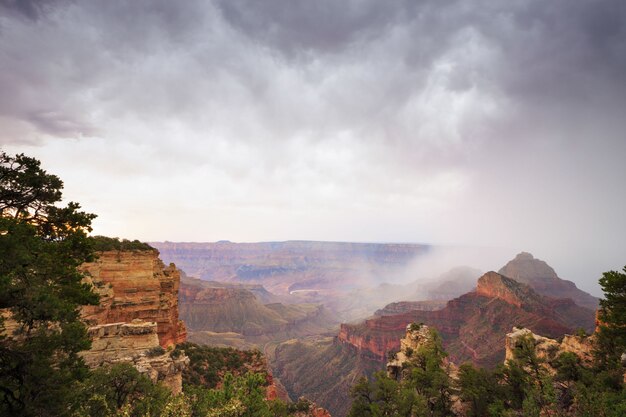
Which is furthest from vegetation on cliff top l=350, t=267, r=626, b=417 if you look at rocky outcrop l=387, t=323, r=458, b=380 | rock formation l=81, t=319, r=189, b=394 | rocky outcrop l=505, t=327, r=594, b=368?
rock formation l=81, t=319, r=189, b=394

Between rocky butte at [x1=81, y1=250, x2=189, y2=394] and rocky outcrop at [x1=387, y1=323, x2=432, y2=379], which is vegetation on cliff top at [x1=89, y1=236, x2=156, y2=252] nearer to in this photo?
rocky butte at [x1=81, y1=250, x2=189, y2=394]

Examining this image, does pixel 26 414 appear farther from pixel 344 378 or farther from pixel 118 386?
pixel 344 378

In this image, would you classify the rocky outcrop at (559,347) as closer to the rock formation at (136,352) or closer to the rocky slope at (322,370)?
the rock formation at (136,352)

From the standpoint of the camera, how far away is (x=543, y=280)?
554 feet

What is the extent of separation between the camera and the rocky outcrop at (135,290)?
3328 cm

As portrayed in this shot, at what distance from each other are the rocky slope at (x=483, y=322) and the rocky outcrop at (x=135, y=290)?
228 feet

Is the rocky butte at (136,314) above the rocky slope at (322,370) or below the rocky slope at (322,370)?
above

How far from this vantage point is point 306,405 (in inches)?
1436

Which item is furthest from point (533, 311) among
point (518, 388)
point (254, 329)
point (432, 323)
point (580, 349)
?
point (254, 329)

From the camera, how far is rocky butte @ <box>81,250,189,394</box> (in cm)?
2506

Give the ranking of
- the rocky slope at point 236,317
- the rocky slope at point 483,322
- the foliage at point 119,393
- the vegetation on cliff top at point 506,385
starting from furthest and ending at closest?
the rocky slope at point 236,317, the rocky slope at point 483,322, the vegetation on cliff top at point 506,385, the foliage at point 119,393

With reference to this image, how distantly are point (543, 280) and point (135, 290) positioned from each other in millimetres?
202085

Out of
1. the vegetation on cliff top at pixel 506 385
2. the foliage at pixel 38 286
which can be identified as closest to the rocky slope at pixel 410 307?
the vegetation on cliff top at pixel 506 385

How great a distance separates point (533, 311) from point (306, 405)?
7741cm
